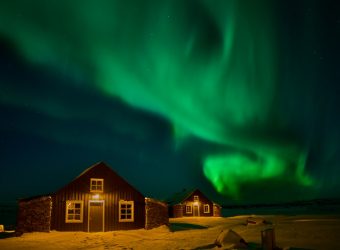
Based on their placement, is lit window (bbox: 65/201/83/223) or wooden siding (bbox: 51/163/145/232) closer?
wooden siding (bbox: 51/163/145/232)

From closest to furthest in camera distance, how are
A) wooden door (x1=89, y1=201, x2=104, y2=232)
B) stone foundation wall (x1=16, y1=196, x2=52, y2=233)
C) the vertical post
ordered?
the vertical post
stone foundation wall (x1=16, y1=196, x2=52, y2=233)
wooden door (x1=89, y1=201, x2=104, y2=232)

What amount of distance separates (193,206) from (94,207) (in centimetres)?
3380

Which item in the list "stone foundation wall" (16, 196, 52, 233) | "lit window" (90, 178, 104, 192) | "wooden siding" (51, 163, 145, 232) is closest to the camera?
"stone foundation wall" (16, 196, 52, 233)

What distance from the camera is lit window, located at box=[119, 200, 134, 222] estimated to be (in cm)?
3052

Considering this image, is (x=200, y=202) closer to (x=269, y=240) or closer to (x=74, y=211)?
(x=74, y=211)

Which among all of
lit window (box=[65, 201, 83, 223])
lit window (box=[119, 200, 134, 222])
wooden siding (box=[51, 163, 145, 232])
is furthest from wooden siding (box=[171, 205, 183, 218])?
lit window (box=[65, 201, 83, 223])

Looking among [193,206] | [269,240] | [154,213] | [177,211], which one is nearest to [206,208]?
[193,206]

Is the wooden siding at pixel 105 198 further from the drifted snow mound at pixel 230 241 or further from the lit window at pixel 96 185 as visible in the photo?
the drifted snow mound at pixel 230 241

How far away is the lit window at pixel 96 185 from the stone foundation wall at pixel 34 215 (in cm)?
397

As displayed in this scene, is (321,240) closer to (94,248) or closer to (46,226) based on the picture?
(94,248)

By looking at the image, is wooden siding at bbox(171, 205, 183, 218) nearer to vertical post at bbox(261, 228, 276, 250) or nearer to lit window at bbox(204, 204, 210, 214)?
lit window at bbox(204, 204, 210, 214)

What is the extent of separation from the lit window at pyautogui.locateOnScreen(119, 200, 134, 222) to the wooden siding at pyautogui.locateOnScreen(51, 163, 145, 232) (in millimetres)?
293

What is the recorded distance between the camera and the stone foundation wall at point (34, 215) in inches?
1035

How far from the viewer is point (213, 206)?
62.4 m
